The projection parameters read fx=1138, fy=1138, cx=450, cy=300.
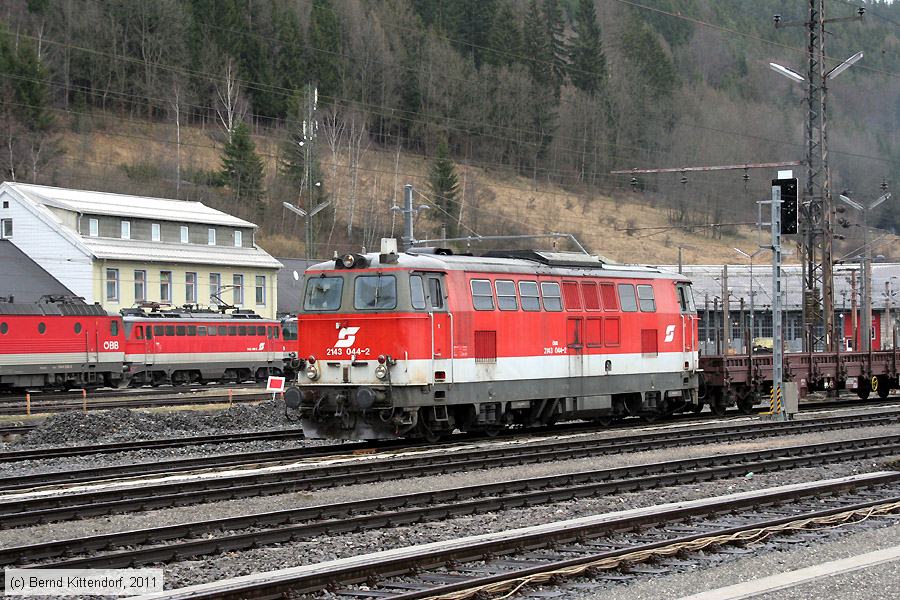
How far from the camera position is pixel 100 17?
313ft

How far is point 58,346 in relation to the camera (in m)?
45.1

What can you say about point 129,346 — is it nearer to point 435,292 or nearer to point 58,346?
point 58,346

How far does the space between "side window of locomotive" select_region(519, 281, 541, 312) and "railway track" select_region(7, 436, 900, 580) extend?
5.73 m

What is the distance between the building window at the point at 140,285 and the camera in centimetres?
6166

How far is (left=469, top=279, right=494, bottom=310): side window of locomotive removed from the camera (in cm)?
2177

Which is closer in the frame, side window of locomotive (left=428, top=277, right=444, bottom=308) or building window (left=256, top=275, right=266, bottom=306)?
side window of locomotive (left=428, top=277, right=444, bottom=308)

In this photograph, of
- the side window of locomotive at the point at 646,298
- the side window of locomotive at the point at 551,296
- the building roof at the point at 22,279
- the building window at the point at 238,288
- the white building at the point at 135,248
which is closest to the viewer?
the side window of locomotive at the point at 551,296

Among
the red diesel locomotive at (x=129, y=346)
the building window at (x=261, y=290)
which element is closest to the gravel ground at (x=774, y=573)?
the red diesel locomotive at (x=129, y=346)

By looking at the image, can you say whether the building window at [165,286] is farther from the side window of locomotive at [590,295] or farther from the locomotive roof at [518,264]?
the side window of locomotive at [590,295]

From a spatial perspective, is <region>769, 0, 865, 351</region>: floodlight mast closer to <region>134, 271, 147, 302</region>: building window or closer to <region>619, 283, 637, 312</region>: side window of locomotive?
<region>619, 283, 637, 312</region>: side window of locomotive

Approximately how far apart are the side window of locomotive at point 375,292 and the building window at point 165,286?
44247mm

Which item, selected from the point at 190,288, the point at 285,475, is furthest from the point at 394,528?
the point at 190,288

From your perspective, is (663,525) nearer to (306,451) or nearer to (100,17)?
(306,451)

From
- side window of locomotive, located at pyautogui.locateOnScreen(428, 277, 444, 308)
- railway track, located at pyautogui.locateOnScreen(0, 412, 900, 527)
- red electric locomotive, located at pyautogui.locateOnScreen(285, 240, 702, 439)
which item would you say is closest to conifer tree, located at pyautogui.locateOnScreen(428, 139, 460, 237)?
red electric locomotive, located at pyautogui.locateOnScreen(285, 240, 702, 439)
